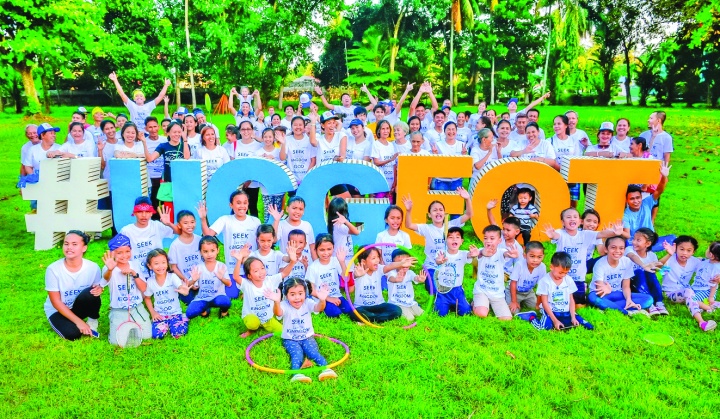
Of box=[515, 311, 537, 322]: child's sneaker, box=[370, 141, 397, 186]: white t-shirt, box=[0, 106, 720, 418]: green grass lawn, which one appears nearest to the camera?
box=[0, 106, 720, 418]: green grass lawn

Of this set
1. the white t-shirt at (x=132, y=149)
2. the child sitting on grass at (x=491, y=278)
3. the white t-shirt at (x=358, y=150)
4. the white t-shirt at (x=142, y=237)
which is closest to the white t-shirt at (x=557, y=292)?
the child sitting on grass at (x=491, y=278)

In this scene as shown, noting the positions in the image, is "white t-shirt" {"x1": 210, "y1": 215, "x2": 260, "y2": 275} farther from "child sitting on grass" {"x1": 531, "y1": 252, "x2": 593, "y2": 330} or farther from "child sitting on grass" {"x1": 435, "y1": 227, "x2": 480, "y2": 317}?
"child sitting on grass" {"x1": 531, "y1": 252, "x2": 593, "y2": 330}

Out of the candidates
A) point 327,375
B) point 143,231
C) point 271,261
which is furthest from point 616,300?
point 143,231

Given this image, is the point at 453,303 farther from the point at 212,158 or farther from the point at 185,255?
the point at 212,158

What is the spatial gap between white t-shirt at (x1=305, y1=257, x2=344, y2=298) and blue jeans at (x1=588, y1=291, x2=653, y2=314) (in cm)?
339

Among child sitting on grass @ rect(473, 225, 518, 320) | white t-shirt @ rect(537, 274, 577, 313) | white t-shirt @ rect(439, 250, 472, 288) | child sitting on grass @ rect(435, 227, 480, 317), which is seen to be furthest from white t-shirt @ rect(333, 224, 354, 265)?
white t-shirt @ rect(537, 274, 577, 313)

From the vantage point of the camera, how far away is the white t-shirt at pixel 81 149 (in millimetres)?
10094

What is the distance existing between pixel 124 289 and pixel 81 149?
5186mm

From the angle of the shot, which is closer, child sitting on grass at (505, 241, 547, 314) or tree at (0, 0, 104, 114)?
child sitting on grass at (505, 241, 547, 314)

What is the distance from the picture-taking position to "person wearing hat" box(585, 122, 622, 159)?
9906 mm

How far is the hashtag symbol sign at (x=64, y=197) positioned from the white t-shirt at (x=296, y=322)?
5.28 metres

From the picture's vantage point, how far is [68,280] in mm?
6098

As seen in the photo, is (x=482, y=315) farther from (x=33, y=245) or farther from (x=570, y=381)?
(x=33, y=245)

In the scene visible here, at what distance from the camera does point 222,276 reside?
6.59 meters
